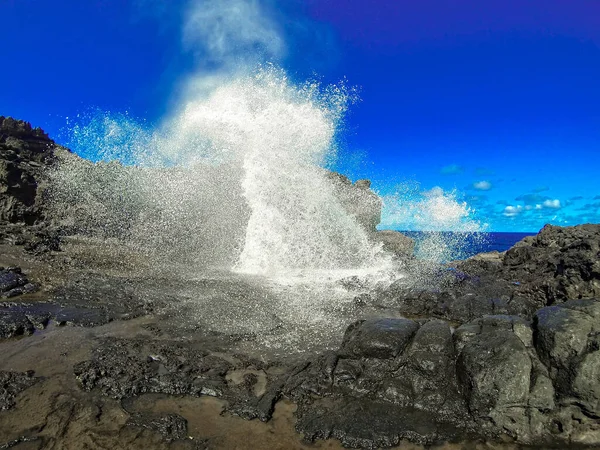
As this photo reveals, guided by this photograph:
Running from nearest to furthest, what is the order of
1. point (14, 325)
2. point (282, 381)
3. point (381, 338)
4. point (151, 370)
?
point (282, 381)
point (151, 370)
point (381, 338)
point (14, 325)

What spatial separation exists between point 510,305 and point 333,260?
28.3 ft

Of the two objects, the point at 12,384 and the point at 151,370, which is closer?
the point at 12,384

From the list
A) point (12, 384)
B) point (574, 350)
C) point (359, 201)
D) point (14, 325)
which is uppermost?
point (359, 201)

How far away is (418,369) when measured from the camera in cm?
613

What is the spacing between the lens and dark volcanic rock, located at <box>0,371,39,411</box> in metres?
5.37

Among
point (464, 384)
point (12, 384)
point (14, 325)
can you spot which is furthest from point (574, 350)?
point (14, 325)

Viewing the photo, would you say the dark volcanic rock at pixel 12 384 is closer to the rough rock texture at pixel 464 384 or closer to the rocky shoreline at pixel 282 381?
the rocky shoreline at pixel 282 381

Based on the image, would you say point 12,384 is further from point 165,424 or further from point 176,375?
point 165,424

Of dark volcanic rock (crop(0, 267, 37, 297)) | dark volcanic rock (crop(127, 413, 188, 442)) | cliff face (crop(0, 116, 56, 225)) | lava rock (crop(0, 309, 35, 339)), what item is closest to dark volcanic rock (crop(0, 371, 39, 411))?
dark volcanic rock (crop(127, 413, 188, 442))

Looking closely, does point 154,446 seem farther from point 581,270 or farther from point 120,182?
point 120,182

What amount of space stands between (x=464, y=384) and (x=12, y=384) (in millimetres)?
7275

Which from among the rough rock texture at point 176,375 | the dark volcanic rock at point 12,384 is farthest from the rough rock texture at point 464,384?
the dark volcanic rock at point 12,384

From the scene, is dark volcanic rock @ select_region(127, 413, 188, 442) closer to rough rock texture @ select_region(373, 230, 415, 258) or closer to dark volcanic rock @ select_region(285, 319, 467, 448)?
dark volcanic rock @ select_region(285, 319, 467, 448)

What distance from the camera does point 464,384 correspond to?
226 inches
